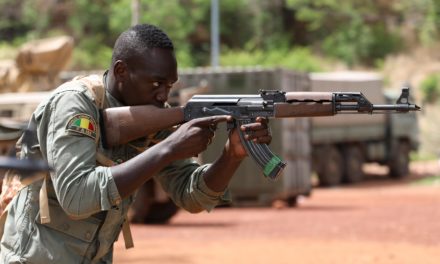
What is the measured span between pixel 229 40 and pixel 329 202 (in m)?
32.7

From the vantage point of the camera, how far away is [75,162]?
163 inches

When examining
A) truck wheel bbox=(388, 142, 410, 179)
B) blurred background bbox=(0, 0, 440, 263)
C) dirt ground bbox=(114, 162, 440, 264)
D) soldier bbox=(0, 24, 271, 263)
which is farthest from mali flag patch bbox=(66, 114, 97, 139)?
truck wheel bbox=(388, 142, 410, 179)

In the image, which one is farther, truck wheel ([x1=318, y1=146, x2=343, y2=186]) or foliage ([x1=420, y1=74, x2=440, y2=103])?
foliage ([x1=420, y1=74, x2=440, y2=103])

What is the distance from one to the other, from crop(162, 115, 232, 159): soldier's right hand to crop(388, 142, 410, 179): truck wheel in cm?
2660

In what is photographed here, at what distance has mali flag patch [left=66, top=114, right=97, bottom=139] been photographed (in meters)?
4.20

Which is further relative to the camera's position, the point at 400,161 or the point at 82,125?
the point at 400,161

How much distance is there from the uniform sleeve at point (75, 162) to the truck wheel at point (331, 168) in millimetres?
21922

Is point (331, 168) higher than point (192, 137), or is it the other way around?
point (192, 137)

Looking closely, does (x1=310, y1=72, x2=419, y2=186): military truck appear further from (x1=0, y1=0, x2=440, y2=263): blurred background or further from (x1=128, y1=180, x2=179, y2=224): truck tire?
(x1=128, y1=180, x2=179, y2=224): truck tire

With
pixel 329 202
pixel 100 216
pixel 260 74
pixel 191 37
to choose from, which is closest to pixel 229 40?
pixel 191 37

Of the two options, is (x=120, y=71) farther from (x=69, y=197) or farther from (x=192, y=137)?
(x=69, y=197)

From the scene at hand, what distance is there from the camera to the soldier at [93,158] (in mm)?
4148

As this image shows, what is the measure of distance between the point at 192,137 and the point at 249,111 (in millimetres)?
298

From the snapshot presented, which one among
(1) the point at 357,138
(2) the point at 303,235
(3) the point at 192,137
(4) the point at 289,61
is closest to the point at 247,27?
(4) the point at 289,61
